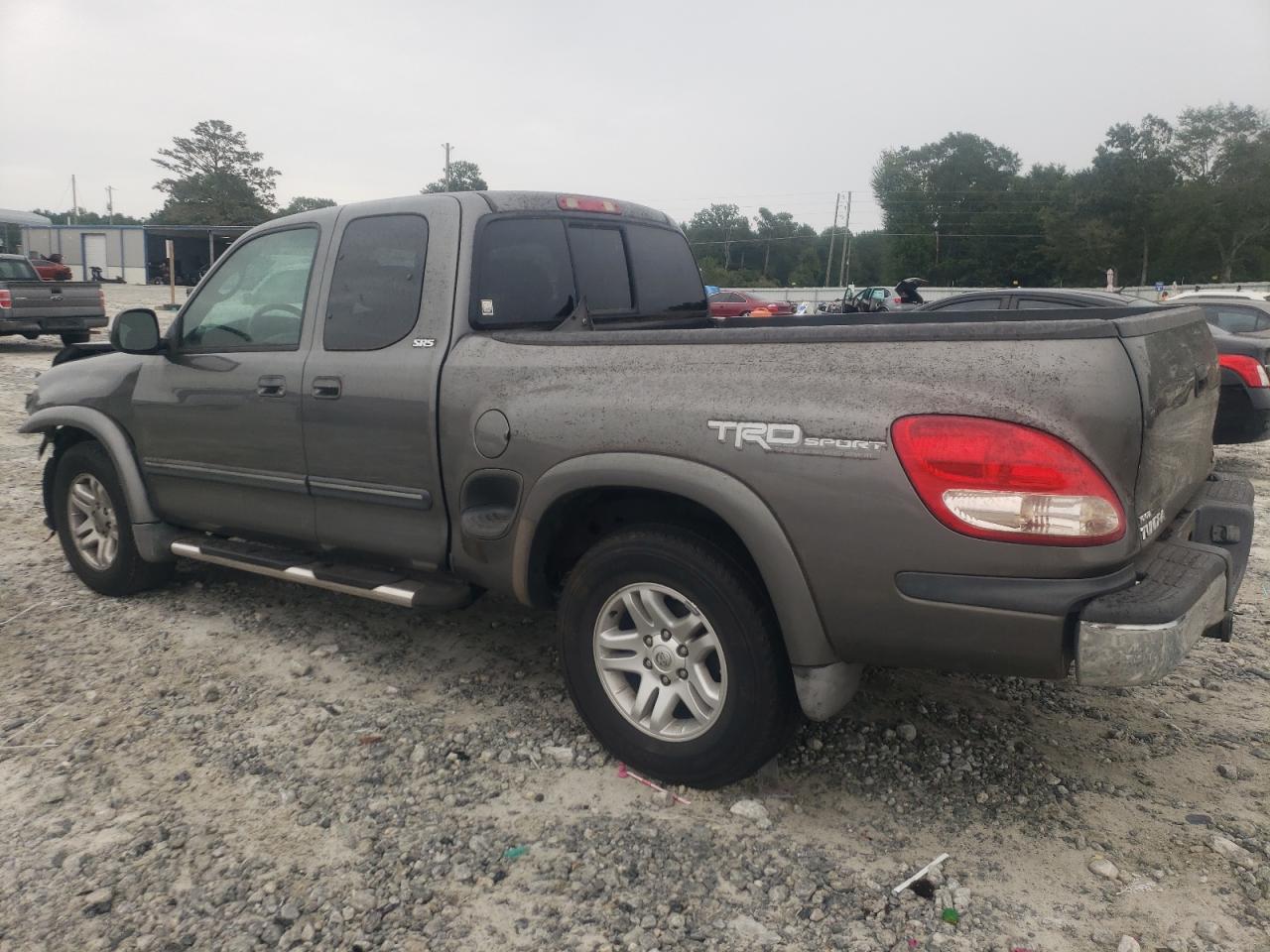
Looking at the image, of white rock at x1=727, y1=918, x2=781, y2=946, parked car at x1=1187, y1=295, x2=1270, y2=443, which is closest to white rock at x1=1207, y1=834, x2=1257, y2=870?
white rock at x1=727, y1=918, x2=781, y2=946

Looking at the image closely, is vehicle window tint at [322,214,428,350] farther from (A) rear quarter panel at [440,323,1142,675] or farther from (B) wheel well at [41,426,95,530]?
(B) wheel well at [41,426,95,530]

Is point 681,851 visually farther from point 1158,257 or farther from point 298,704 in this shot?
point 1158,257

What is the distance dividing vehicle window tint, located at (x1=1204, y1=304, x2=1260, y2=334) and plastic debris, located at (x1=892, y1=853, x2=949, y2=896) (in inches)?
342

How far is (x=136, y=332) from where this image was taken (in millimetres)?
4273

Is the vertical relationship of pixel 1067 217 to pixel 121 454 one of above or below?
above

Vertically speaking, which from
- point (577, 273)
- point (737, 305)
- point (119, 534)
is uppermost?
point (737, 305)

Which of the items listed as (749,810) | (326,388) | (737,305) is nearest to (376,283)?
(326,388)

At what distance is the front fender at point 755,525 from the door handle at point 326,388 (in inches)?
52.9

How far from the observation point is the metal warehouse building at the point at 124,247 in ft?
172

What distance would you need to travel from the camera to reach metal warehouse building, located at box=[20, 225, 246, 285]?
2064 inches

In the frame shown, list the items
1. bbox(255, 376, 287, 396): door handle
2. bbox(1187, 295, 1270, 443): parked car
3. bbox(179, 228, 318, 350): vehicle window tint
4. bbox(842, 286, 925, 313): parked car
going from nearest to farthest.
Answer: bbox(255, 376, 287, 396): door handle
bbox(179, 228, 318, 350): vehicle window tint
bbox(1187, 295, 1270, 443): parked car
bbox(842, 286, 925, 313): parked car

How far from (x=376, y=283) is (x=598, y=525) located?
134 cm

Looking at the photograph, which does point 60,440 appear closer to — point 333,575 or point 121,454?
point 121,454

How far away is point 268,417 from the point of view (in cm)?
396
